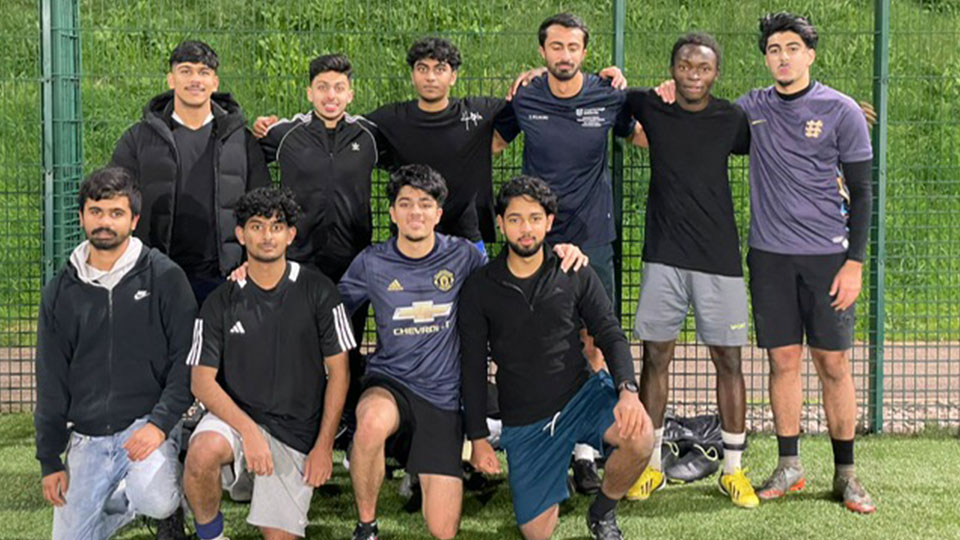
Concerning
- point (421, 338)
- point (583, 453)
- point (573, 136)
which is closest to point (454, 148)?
point (573, 136)

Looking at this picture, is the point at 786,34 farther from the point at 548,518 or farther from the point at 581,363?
the point at 548,518

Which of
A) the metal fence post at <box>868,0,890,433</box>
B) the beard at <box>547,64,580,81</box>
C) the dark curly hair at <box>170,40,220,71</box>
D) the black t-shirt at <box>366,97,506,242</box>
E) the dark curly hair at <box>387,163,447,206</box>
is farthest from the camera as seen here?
the metal fence post at <box>868,0,890,433</box>

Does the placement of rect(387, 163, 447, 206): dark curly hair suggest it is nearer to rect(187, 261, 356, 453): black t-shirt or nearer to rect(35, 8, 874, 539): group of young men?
rect(35, 8, 874, 539): group of young men

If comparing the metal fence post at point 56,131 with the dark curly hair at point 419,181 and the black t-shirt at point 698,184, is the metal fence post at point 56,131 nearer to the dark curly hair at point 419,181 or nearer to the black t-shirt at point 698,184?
the dark curly hair at point 419,181

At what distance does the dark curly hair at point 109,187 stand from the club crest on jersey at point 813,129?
330cm

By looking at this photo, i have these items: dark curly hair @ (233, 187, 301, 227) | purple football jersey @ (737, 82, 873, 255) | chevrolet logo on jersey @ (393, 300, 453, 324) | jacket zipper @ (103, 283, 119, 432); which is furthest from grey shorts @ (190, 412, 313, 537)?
purple football jersey @ (737, 82, 873, 255)

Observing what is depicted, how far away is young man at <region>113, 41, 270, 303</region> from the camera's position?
5770 millimetres

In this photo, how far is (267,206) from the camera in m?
5.14

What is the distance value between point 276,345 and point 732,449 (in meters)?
2.49

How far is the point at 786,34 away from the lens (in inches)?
227

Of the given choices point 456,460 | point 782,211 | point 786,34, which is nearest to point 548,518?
point 456,460

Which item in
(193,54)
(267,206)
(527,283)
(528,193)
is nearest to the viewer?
(267,206)

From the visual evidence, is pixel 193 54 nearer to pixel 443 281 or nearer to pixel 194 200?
pixel 194 200

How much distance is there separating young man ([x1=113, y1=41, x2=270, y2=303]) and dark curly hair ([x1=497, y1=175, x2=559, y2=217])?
4.48 ft
